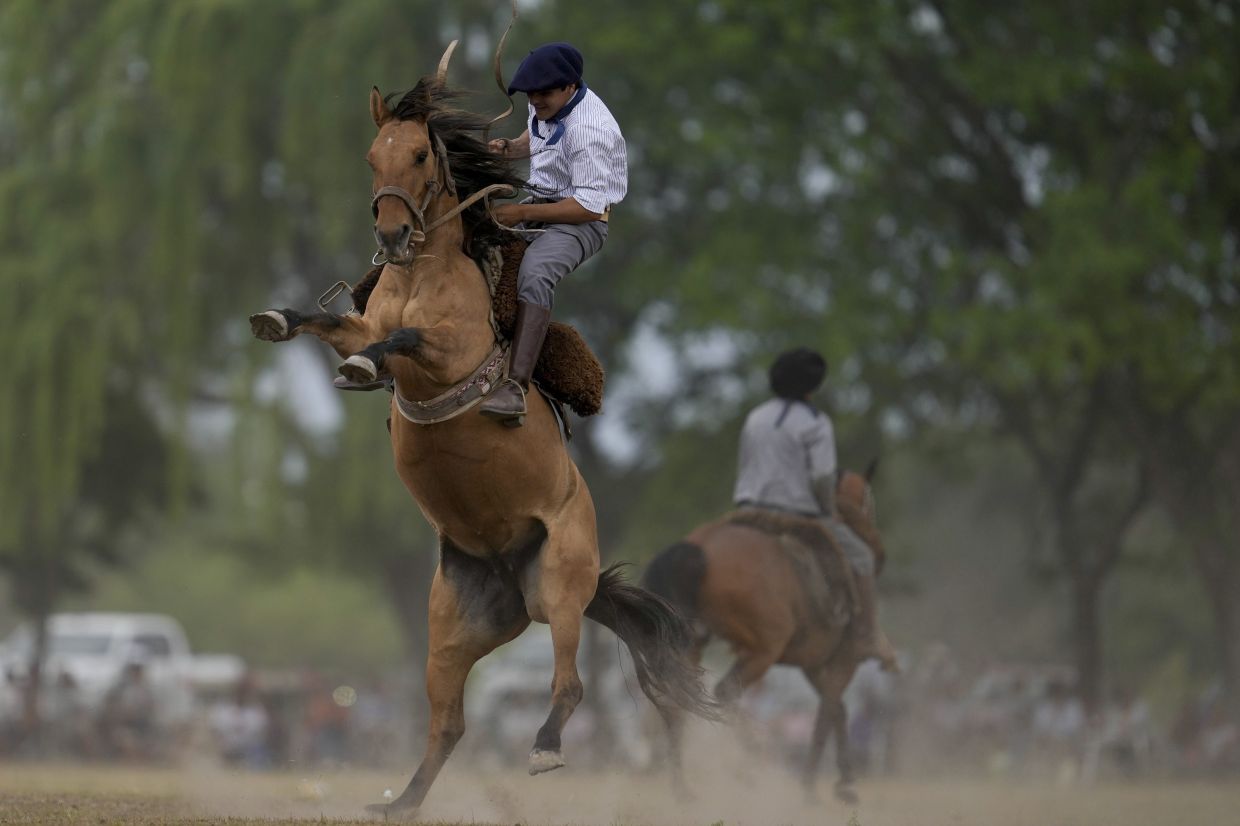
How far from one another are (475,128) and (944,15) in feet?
57.1

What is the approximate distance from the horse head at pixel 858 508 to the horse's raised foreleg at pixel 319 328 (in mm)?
6422

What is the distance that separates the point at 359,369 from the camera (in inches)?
319

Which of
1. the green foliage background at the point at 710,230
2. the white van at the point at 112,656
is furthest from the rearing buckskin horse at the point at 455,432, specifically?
the white van at the point at 112,656

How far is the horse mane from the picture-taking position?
9219 millimetres

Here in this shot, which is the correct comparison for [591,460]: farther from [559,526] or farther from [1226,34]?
[559,526]

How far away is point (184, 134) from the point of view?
26.4 meters

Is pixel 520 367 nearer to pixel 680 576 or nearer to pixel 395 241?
pixel 395 241

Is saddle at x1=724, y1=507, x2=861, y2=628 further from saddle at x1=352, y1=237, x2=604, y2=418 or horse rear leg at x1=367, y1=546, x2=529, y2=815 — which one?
horse rear leg at x1=367, y1=546, x2=529, y2=815

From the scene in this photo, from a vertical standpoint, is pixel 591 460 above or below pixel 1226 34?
below

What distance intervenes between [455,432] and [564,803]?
4393 mm

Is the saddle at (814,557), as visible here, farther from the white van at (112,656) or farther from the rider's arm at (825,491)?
the white van at (112,656)

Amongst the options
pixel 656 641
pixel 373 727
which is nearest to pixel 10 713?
pixel 373 727

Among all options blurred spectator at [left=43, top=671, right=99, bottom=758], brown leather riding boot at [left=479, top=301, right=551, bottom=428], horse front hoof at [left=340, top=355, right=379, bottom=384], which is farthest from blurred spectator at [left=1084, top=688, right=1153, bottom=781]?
horse front hoof at [left=340, top=355, right=379, bottom=384]

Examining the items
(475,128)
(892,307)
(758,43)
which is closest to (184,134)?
(758,43)
